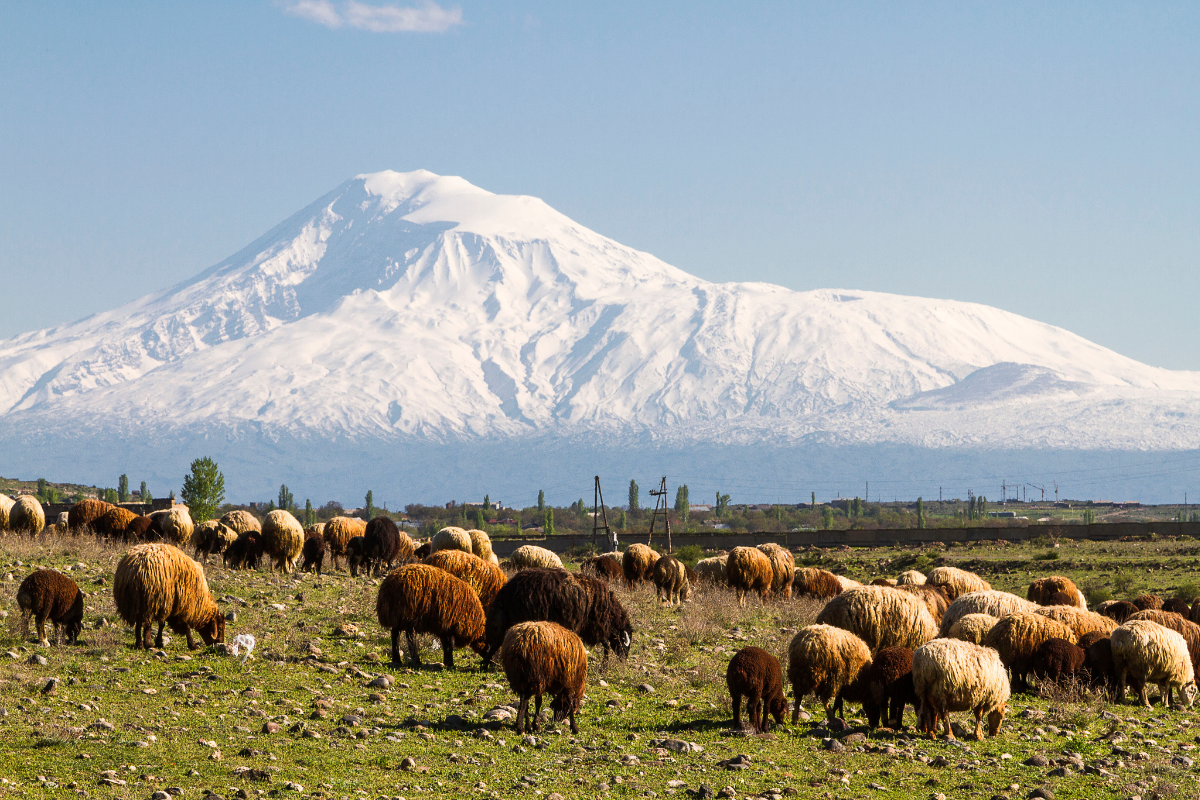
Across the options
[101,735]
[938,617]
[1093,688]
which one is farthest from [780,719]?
[938,617]

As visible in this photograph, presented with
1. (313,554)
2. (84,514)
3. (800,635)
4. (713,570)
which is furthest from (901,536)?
(800,635)

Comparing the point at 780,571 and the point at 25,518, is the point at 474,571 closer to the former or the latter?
the point at 780,571

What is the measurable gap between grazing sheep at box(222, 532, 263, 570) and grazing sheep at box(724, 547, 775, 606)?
46.8ft

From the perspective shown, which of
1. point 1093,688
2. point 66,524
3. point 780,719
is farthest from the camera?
point 66,524

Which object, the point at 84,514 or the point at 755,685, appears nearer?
the point at 755,685

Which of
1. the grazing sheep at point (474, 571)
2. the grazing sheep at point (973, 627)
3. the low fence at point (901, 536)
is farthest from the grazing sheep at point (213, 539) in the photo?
the low fence at point (901, 536)

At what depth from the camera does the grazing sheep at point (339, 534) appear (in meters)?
42.0

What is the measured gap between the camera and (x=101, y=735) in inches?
620

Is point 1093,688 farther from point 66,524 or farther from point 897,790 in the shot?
point 66,524

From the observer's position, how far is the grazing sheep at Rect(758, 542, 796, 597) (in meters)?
40.7

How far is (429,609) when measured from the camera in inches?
867

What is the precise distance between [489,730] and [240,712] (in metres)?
3.45

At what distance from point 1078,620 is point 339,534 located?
25399 mm

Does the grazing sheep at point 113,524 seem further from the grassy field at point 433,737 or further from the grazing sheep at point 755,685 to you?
the grazing sheep at point 755,685
